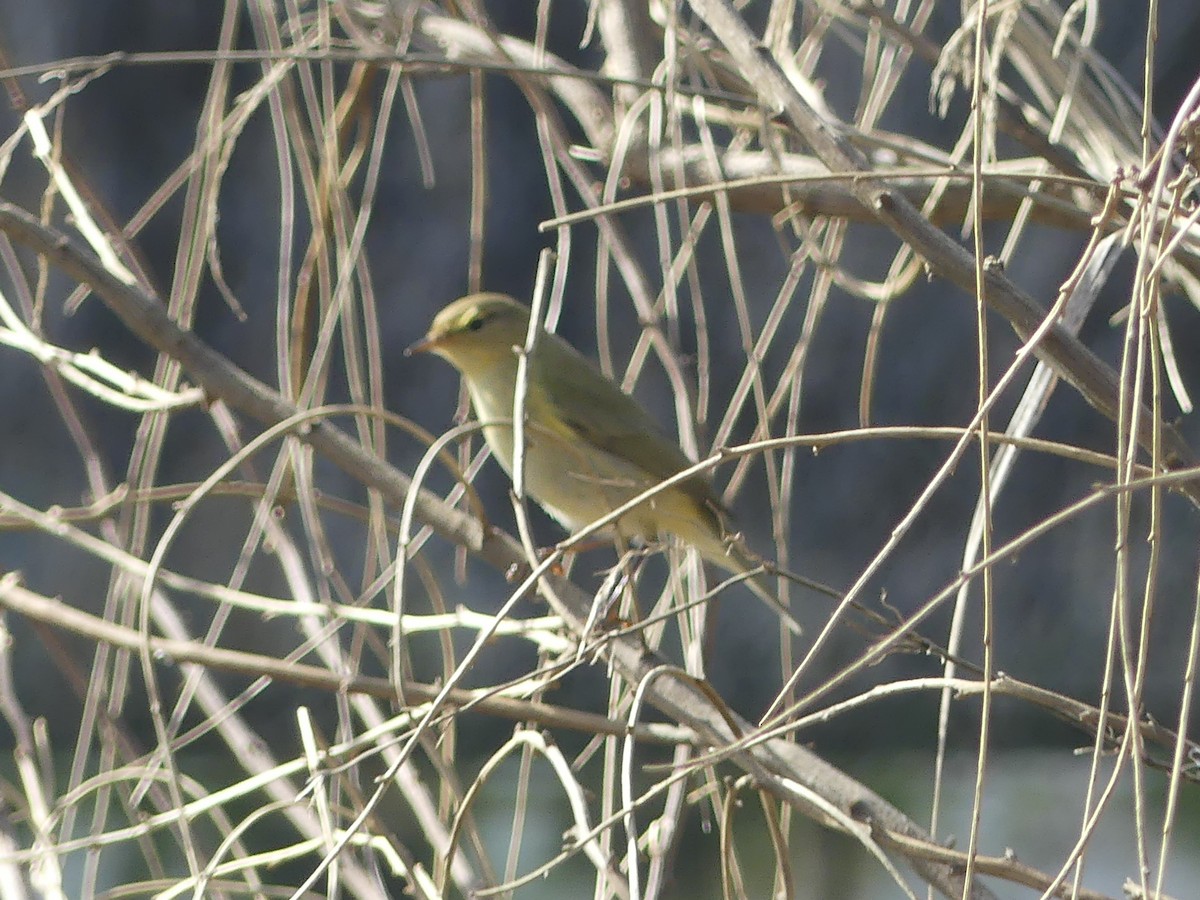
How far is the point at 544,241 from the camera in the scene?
204 inches

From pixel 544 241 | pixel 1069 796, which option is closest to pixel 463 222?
pixel 544 241

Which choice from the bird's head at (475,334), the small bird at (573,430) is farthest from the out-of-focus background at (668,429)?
the bird's head at (475,334)

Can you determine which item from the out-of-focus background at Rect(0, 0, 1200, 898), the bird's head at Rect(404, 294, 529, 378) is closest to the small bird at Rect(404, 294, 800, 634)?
the bird's head at Rect(404, 294, 529, 378)

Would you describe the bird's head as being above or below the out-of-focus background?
above

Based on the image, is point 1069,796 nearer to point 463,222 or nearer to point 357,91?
point 463,222

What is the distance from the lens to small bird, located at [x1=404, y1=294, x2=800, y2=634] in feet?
9.50

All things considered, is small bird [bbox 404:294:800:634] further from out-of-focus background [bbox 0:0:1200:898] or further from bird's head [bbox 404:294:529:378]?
out-of-focus background [bbox 0:0:1200:898]

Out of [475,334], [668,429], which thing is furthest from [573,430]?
[668,429]

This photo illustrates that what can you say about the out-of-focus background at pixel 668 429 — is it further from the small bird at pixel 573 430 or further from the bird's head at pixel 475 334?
the bird's head at pixel 475 334

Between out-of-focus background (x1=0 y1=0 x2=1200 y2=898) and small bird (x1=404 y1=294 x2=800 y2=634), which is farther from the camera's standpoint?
out-of-focus background (x1=0 y1=0 x2=1200 y2=898)

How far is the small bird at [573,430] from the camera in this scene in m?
2.90

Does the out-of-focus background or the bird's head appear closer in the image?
the bird's head

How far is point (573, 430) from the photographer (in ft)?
10.3

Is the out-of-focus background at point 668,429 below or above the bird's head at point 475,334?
below
